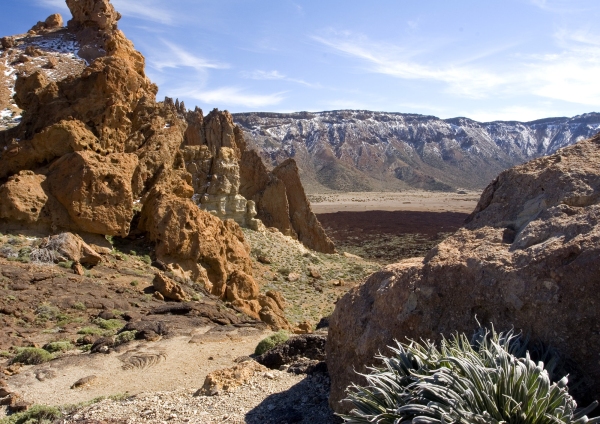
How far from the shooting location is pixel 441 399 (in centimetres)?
272

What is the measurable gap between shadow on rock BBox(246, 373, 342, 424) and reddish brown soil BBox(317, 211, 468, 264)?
27816 millimetres

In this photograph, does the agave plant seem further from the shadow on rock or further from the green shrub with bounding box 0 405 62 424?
the green shrub with bounding box 0 405 62 424

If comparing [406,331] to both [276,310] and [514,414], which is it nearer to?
[514,414]

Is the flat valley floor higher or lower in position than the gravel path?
lower

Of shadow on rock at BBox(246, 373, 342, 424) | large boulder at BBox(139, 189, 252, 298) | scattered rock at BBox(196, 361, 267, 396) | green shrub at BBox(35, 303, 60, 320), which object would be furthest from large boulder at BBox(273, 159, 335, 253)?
shadow on rock at BBox(246, 373, 342, 424)

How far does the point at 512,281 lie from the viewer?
3.56m

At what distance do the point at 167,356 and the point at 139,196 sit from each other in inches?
351

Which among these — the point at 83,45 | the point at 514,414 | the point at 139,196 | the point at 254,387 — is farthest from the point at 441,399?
the point at 83,45

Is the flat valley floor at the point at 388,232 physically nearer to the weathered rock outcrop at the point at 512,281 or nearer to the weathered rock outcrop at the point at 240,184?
the weathered rock outcrop at the point at 240,184

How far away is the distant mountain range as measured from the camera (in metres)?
143

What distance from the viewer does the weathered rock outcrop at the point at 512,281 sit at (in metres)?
3.22

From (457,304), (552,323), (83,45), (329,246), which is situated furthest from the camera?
(329,246)

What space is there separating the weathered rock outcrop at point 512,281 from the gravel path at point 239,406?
451 millimetres

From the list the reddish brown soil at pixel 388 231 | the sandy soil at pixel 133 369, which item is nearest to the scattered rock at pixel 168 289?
the sandy soil at pixel 133 369
